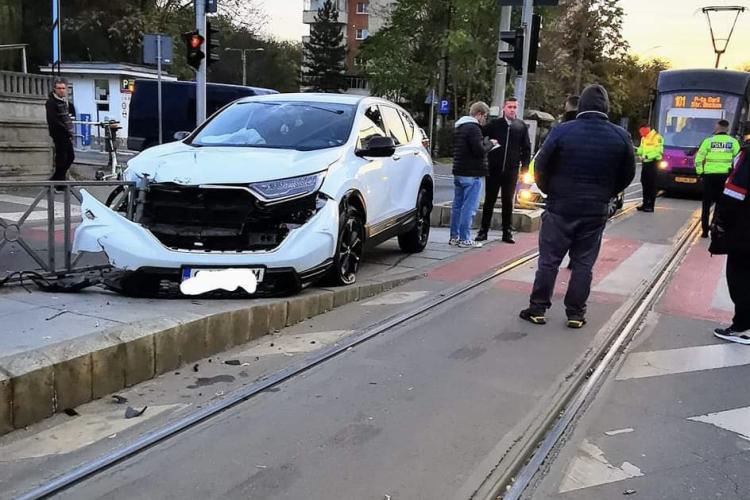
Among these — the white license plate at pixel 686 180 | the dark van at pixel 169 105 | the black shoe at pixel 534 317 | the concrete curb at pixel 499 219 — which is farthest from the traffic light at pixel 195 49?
the white license plate at pixel 686 180

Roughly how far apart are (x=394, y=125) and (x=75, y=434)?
18.6 ft

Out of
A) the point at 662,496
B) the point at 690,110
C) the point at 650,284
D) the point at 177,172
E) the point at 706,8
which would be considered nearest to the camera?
the point at 662,496

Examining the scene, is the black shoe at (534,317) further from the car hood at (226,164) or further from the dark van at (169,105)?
the dark van at (169,105)

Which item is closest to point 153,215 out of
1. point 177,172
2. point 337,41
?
point 177,172

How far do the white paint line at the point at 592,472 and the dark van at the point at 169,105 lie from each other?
14.6 m

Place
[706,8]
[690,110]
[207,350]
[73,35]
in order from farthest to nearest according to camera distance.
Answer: [73,35]
[706,8]
[690,110]
[207,350]

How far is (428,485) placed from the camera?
10.9 ft

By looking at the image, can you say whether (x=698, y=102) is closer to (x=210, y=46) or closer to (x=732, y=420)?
(x=210, y=46)

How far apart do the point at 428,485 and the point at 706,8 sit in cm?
3280

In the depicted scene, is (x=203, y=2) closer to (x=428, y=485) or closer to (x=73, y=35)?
(x=428, y=485)

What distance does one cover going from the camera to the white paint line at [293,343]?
206 inches

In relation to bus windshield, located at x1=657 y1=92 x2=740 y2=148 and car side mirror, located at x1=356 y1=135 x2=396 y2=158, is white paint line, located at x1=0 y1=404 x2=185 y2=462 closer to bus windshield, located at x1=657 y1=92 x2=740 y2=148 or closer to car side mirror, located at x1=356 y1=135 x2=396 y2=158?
car side mirror, located at x1=356 y1=135 x2=396 y2=158

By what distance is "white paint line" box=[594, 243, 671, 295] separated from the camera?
25.3 feet

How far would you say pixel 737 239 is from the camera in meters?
5.80
